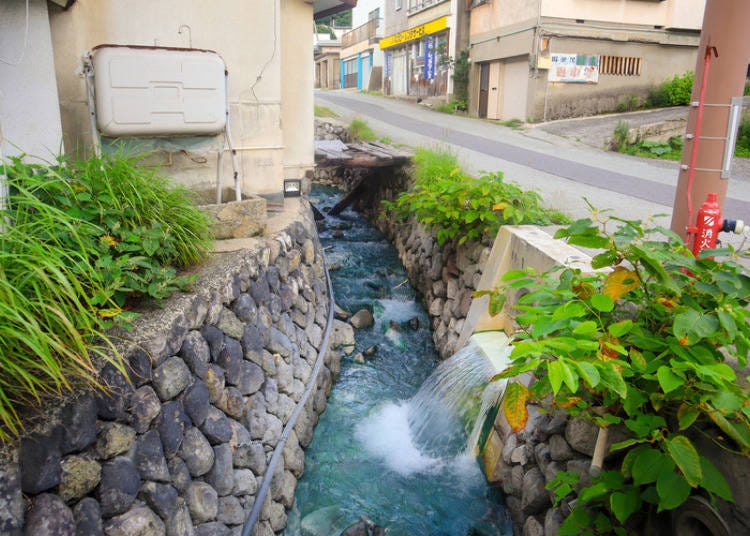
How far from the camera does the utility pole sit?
3.53 m

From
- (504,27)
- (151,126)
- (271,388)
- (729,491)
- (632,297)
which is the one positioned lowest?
(271,388)

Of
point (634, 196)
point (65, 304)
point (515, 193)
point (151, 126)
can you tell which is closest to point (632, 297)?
point (65, 304)

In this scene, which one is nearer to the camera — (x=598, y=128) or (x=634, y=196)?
(x=634, y=196)

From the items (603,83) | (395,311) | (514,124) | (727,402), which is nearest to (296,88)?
(395,311)

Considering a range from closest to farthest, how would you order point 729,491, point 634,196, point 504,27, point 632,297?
1. point 729,491
2. point 632,297
3. point 634,196
4. point 504,27

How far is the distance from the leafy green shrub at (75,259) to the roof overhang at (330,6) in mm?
5867

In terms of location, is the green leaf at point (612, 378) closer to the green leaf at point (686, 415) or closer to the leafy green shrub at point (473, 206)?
the green leaf at point (686, 415)

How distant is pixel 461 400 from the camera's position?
229 inches

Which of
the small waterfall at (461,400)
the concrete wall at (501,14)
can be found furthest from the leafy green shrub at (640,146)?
the small waterfall at (461,400)

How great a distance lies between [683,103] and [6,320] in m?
21.2

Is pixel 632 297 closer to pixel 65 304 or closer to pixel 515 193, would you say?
pixel 65 304

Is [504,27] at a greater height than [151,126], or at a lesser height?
greater

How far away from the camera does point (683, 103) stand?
752 inches

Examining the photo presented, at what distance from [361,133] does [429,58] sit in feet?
42.8
